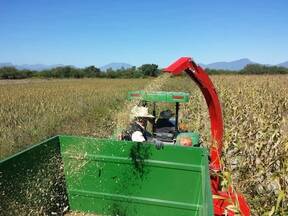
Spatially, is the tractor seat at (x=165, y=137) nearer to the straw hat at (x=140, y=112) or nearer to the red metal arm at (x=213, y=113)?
the straw hat at (x=140, y=112)

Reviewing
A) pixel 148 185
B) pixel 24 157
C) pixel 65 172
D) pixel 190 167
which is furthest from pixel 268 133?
pixel 24 157

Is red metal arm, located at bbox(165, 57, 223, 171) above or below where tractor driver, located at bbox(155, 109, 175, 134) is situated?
above

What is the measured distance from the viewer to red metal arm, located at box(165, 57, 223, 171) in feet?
12.6

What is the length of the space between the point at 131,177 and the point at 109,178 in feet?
0.88

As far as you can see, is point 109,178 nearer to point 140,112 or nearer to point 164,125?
point 140,112

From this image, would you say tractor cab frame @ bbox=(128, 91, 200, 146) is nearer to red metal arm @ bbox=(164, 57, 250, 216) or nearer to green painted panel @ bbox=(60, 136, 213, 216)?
red metal arm @ bbox=(164, 57, 250, 216)

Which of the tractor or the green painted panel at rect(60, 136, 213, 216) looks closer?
the tractor

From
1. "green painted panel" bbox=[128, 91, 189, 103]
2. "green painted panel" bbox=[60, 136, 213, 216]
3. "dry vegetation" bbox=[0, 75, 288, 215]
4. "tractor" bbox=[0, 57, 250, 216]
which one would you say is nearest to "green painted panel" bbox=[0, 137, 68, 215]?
"tractor" bbox=[0, 57, 250, 216]

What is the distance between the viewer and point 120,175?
14.4 ft

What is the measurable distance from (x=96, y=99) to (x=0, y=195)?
490 inches

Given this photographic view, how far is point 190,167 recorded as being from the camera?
4.07 metres

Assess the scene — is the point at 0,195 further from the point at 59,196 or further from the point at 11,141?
the point at 11,141

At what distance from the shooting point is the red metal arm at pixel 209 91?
3.83 metres

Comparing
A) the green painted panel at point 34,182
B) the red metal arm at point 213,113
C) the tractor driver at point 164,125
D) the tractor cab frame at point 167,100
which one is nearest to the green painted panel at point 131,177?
the green painted panel at point 34,182
